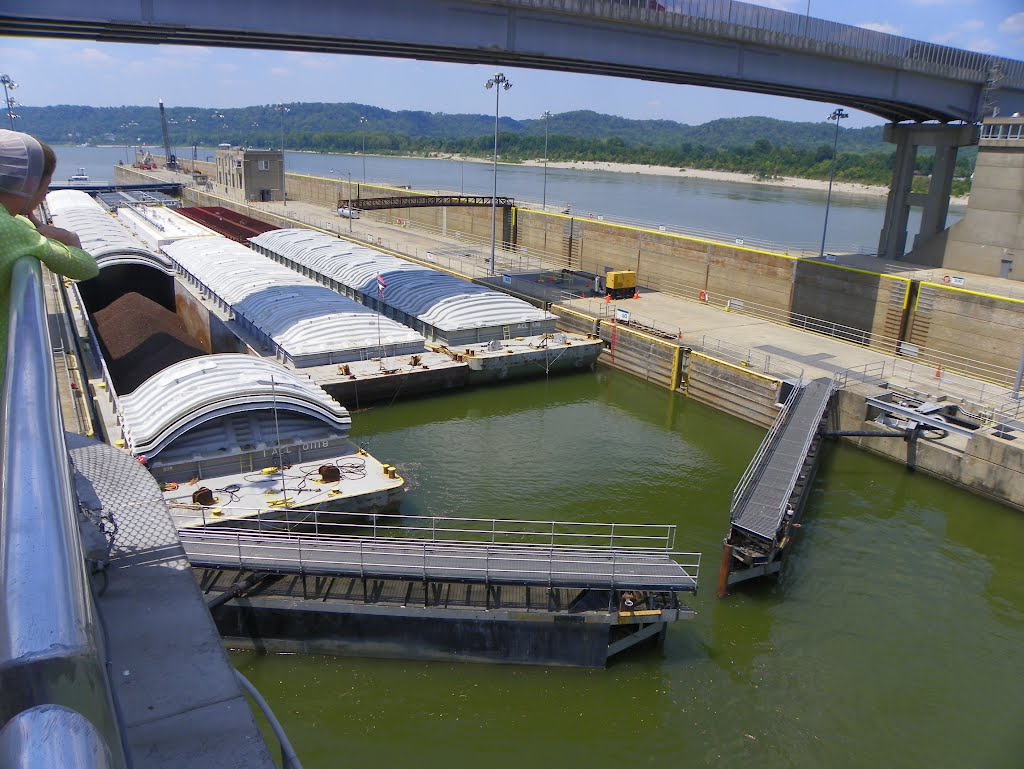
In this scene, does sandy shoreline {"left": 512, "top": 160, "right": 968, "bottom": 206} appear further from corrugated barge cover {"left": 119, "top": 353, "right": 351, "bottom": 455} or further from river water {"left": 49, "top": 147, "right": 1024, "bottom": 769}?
corrugated barge cover {"left": 119, "top": 353, "right": 351, "bottom": 455}

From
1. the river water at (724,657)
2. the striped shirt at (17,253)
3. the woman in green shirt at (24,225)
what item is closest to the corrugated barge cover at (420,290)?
the river water at (724,657)

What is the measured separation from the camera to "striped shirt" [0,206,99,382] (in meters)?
2.96

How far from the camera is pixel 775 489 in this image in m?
18.2

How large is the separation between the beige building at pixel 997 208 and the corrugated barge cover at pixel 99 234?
35116 mm

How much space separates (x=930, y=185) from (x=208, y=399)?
35.1 m

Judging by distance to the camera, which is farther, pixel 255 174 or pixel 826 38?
pixel 255 174

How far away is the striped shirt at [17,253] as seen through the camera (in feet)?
Answer: 9.71

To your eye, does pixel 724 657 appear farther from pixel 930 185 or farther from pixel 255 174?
pixel 255 174

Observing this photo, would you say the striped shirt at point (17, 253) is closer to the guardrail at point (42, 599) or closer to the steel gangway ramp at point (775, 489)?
the guardrail at point (42, 599)

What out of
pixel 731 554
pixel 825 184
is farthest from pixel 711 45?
pixel 825 184

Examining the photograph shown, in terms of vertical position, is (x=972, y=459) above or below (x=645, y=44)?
below

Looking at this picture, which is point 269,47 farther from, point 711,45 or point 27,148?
point 27,148

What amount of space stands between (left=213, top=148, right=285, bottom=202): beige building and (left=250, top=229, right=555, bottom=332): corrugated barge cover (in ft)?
130

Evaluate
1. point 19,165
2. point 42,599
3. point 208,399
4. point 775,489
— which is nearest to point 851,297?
point 775,489
